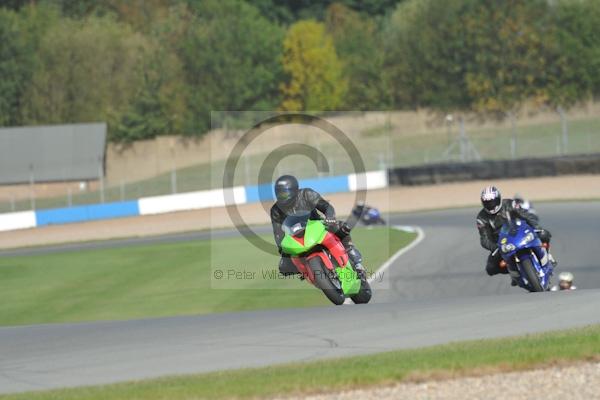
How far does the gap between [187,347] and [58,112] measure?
65.9 meters

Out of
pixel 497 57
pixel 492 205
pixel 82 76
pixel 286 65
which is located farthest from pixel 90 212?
pixel 492 205

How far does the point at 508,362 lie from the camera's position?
28.0 ft

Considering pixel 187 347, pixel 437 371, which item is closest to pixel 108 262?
pixel 187 347

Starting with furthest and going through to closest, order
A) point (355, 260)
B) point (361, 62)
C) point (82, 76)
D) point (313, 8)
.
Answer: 1. point (313, 8)
2. point (361, 62)
3. point (82, 76)
4. point (355, 260)

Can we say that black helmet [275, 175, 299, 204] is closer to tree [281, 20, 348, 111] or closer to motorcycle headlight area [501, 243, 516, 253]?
motorcycle headlight area [501, 243, 516, 253]

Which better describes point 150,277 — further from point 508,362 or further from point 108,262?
point 508,362

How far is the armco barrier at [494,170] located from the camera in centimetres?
4094

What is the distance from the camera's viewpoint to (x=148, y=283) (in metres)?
21.8

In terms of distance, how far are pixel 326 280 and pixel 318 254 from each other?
324mm

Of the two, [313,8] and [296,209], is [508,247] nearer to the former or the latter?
[296,209]

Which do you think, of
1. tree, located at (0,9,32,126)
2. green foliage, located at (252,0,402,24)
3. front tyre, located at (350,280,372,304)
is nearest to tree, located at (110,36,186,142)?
tree, located at (0,9,32,126)

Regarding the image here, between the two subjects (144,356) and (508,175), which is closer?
(144,356)

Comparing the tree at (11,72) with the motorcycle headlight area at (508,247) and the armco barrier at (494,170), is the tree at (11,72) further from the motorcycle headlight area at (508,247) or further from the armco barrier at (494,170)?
the motorcycle headlight area at (508,247)

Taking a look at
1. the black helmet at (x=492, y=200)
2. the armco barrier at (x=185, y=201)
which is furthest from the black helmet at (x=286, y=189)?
the armco barrier at (x=185, y=201)
